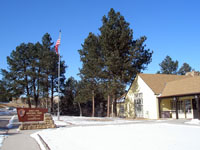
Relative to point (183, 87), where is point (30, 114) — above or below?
below

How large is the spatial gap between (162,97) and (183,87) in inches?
113

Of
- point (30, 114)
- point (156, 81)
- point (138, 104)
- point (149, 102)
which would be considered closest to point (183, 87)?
point (149, 102)

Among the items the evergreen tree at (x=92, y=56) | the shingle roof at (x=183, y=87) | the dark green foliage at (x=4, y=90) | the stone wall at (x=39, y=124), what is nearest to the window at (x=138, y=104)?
the shingle roof at (x=183, y=87)

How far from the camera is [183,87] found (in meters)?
24.6

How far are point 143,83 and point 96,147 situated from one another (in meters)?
23.4

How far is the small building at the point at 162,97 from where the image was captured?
938 inches

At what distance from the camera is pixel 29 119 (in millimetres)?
15766

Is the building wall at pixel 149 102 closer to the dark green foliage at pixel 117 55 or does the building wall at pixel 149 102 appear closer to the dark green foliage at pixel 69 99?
the dark green foliage at pixel 117 55

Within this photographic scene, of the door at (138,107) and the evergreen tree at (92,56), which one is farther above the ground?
the evergreen tree at (92,56)

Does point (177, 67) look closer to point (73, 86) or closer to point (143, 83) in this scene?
point (73, 86)

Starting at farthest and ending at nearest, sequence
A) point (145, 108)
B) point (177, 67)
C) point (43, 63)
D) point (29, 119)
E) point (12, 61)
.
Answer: point (177, 67), point (12, 61), point (43, 63), point (145, 108), point (29, 119)

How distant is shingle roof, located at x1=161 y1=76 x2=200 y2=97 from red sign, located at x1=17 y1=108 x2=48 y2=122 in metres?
14.7

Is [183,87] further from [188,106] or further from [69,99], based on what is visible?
[69,99]

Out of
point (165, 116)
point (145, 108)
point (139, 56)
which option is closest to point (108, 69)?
point (139, 56)
